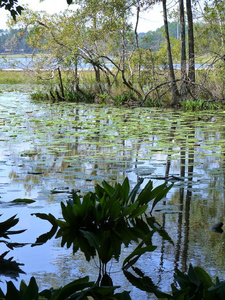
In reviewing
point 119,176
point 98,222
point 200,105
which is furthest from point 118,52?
point 98,222

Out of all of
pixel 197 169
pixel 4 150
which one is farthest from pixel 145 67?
pixel 197 169

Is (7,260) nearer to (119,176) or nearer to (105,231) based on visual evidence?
(105,231)

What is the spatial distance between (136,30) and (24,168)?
1362cm

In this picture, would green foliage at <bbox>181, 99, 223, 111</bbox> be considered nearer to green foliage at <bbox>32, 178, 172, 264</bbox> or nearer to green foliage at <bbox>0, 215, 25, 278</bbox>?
green foliage at <bbox>32, 178, 172, 264</bbox>

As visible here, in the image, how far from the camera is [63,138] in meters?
9.21

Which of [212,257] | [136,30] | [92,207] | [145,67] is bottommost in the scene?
[212,257]

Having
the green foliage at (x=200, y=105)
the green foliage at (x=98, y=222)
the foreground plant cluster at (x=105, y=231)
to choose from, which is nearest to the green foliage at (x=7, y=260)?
the foreground plant cluster at (x=105, y=231)

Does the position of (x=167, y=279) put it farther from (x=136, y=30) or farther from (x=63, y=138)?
(x=136, y=30)

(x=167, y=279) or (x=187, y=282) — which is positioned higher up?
(x=187, y=282)

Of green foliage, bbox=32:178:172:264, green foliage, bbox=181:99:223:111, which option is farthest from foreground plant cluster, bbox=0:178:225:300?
green foliage, bbox=181:99:223:111

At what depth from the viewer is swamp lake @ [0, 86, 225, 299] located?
9.50 ft

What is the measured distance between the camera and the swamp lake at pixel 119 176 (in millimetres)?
2896

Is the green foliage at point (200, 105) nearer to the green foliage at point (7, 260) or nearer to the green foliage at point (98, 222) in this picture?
the green foliage at point (98, 222)

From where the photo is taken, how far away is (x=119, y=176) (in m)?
5.67
